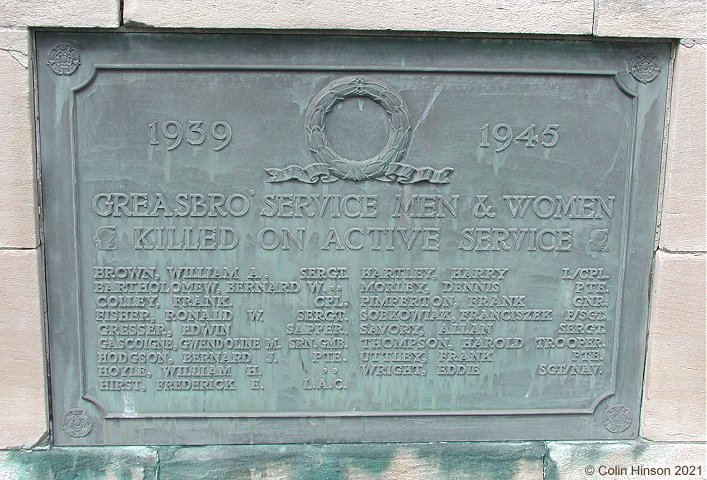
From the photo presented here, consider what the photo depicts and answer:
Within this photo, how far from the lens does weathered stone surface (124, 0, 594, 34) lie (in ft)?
9.32

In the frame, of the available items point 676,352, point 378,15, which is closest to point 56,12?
point 378,15

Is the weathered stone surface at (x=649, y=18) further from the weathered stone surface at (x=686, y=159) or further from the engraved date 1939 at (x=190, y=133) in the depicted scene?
the engraved date 1939 at (x=190, y=133)

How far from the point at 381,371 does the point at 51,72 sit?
218cm

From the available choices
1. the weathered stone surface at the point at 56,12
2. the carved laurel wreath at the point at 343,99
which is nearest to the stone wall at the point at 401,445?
the weathered stone surface at the point at 56,12

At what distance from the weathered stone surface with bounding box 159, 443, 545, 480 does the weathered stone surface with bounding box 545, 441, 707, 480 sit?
109 mm

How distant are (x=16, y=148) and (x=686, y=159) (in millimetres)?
3226

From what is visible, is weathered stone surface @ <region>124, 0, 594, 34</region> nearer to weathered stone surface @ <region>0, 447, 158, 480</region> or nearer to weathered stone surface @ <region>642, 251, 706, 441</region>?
weathered stone surface @ <region>642, 251, 706, 441</region>

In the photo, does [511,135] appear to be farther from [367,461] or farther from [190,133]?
[367,461]

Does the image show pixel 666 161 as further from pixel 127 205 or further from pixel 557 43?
pixel 127 205

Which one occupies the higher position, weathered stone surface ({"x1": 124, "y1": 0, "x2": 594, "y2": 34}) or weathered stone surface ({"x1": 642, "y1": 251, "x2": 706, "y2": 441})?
weathered stone surface ({"x1": 124, "y1": 0, "x2": 594, "y2": 34})

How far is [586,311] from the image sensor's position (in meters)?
3.20

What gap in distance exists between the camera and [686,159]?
303cm

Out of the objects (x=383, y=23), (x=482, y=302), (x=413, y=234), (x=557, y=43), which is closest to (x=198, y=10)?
(x=383, y=23)

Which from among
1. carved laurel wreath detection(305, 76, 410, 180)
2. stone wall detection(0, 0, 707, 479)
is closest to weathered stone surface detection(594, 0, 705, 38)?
stone wall detection(0, 0, 707, 479)
